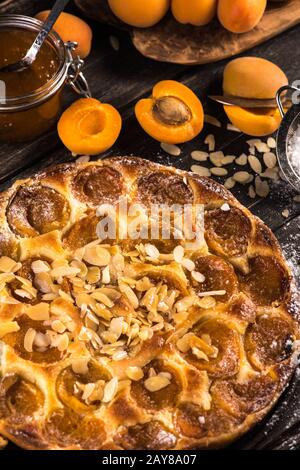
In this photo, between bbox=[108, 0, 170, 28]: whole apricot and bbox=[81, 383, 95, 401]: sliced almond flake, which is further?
bbox=[108, 0, 170, 28]: whole apricot

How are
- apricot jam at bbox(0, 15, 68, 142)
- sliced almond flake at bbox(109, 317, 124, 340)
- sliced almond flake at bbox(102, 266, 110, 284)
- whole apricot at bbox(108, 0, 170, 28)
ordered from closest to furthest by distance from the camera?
sliced almond flake at bbox(109, 317, 124, 340), sliced almond flake at bbox(102, 266, 110, 284), apricot jam at bbox(0, 15, 68, 142), whole apricot at bbox(108, 0, 170, 28)

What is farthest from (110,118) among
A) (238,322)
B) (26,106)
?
(238,322)

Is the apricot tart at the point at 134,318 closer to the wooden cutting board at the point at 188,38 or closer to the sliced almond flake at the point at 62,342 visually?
the sliced almond flake at the point at 62,342

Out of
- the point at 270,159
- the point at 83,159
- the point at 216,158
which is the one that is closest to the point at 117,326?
the point at 83,159

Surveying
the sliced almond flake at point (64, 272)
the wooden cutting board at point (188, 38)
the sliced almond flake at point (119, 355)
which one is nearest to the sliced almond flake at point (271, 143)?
the wooden cutting board at point (188, 38)

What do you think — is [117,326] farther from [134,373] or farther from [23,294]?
[23,294]

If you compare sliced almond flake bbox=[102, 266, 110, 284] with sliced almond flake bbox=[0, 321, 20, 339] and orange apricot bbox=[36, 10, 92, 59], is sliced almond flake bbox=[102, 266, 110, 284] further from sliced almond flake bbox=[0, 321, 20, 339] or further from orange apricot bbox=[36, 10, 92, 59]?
orange apricot bbox=[36, 10, 92, 59]

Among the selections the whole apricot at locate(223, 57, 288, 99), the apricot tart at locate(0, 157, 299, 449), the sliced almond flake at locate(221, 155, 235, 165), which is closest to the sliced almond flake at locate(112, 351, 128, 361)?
the apricot tart at locate(0, 157, 299, 449)
